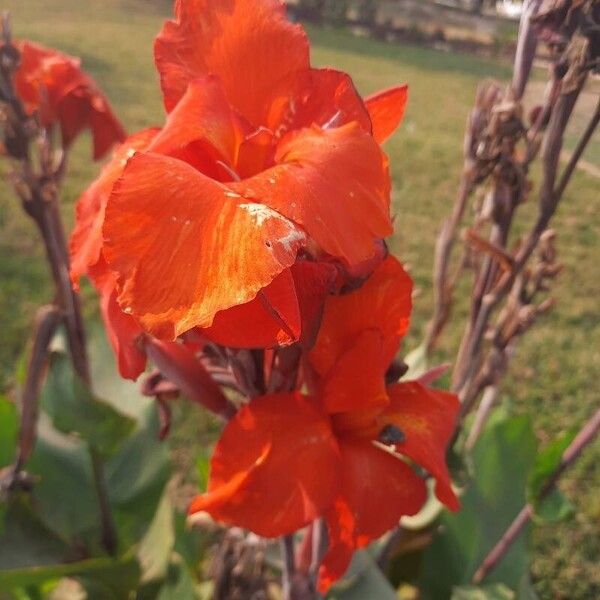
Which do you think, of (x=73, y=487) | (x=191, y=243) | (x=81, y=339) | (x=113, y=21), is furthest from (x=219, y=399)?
(x=113, y=21)

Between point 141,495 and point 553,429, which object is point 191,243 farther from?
point 553,429

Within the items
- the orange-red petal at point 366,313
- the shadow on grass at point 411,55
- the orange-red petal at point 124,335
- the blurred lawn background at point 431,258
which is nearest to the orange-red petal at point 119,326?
the orange-red petal at point 124,335

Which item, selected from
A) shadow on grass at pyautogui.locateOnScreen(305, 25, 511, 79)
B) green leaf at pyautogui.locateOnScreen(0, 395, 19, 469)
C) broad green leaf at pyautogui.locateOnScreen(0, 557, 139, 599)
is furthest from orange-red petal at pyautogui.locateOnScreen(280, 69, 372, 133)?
shadow on grass at pyautogui.locateOnScreen(305, 25, 511, 79)

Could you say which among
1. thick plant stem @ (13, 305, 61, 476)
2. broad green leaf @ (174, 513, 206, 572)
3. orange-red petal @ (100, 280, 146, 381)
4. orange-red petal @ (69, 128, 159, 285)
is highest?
orange-red petal @ (69, 128, 159, 285)

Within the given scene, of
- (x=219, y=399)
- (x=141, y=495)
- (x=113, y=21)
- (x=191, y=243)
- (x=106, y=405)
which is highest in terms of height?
(x=191, y=243)

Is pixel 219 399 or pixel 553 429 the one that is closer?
pixel 219 399

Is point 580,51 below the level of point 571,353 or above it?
above

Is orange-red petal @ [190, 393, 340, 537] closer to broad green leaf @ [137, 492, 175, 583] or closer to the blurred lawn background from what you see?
the blurred lawn background
